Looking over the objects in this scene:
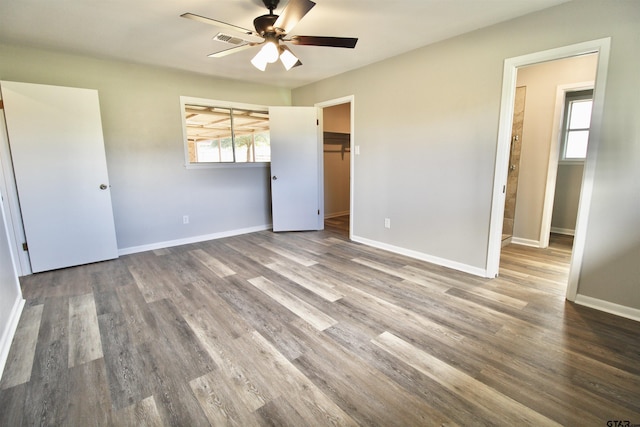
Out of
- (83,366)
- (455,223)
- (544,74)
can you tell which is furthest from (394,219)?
(83,366)

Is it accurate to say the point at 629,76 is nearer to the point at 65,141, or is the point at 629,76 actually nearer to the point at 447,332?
the point at 447,332

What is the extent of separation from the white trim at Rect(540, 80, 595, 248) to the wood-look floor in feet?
3.36

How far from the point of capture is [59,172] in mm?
3227

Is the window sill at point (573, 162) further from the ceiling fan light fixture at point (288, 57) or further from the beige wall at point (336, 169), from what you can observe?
the ceiling fan light fixture at point (288, 57)

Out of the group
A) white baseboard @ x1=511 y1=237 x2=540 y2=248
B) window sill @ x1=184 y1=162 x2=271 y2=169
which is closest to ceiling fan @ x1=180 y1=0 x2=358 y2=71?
window sill @ x1=184 y1=162 x2=271 y2=169

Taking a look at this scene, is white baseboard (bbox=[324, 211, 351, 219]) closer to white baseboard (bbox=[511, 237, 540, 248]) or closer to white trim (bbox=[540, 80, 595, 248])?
white baseboard (bbox=[511, 237, 540, 248])

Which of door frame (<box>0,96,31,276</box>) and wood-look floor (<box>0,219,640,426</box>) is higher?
door frame (<box>0,96,31,276</box>)

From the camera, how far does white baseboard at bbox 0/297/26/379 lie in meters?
1.81

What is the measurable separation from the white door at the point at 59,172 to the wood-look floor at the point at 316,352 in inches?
15.0

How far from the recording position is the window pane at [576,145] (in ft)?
→ 14.2

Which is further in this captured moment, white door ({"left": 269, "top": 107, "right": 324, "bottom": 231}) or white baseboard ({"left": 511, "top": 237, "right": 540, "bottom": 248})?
white door ({"left": 269, "top": 107, "right": 324, "bottom": 231})

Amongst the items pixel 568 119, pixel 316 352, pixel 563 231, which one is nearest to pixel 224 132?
pixel 316 352

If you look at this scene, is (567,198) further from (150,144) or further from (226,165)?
(150,144)

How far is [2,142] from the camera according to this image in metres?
2.97
